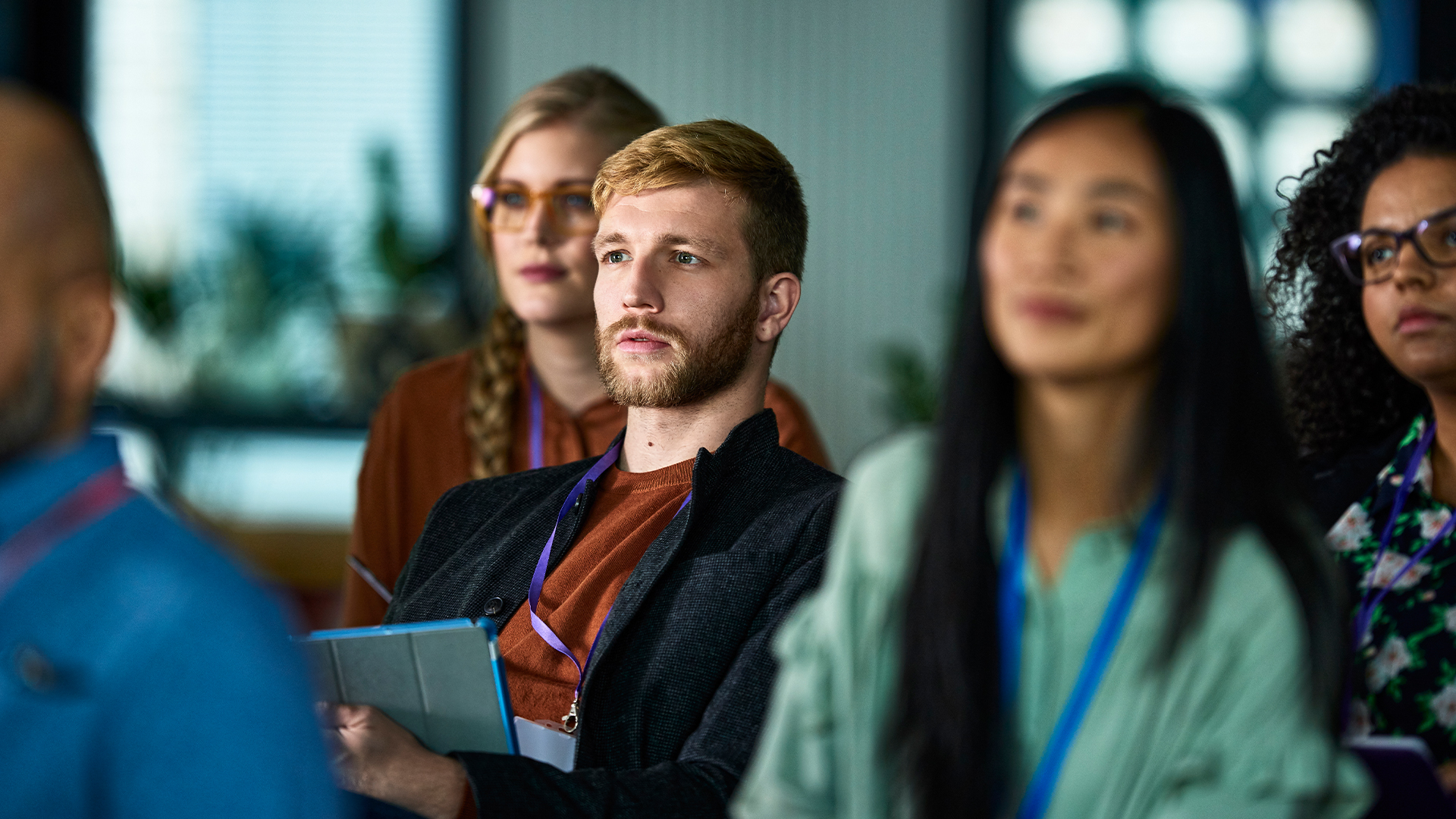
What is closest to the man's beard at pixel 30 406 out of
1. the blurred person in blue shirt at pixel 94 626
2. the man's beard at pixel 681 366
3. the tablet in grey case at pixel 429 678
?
the blurred person in blue shirt at pixel 94 626

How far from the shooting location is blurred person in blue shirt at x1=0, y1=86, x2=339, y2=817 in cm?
95

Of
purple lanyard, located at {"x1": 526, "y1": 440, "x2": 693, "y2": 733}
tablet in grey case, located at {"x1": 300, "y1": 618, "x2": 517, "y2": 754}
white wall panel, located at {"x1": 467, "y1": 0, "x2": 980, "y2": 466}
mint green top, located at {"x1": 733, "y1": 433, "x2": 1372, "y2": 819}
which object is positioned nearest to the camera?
mint green top, located at {"x1": 733, "y1": 433, "x2": 1372, "y2": 819}

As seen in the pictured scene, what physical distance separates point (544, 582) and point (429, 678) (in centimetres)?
44

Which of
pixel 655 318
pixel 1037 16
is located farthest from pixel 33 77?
pixel 655 318

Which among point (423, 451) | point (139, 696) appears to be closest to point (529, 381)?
point (423, 451)

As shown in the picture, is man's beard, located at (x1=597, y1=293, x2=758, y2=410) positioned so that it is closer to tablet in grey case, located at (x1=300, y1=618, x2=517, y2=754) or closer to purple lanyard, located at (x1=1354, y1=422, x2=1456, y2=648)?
tablet in grey case, located at (x1=300, y1=618, x2=517, y2=754)

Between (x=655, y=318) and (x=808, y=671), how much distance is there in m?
0.88

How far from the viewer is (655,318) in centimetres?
197

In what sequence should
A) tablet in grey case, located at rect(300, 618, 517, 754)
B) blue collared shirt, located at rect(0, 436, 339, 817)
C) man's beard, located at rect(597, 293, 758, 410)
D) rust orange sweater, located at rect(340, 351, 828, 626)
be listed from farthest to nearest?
rust orange sweater, located at rect(340, 351, 828, 626) → man's beard, located at rect(597, 293, 758, 410) → tablet in grey case, located at rect(300, 618, 517, 754) → blue collared shirt, located at rect(0, 436, 339, 817)

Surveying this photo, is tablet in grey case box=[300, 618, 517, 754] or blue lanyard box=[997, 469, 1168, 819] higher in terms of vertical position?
blue lanyard box=[997, 469, 1168, 819]

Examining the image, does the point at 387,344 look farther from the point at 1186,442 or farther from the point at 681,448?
the point at 1186,442

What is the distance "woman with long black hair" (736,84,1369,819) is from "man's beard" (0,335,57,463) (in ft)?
2.07

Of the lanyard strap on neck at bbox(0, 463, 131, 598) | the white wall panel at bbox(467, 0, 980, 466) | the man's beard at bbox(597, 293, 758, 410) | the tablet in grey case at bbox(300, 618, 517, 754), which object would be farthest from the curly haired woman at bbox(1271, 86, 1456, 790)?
the white wall panel at bbox(467, 0, 980, 466)

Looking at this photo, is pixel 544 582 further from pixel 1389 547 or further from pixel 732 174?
pixel 1389 547
